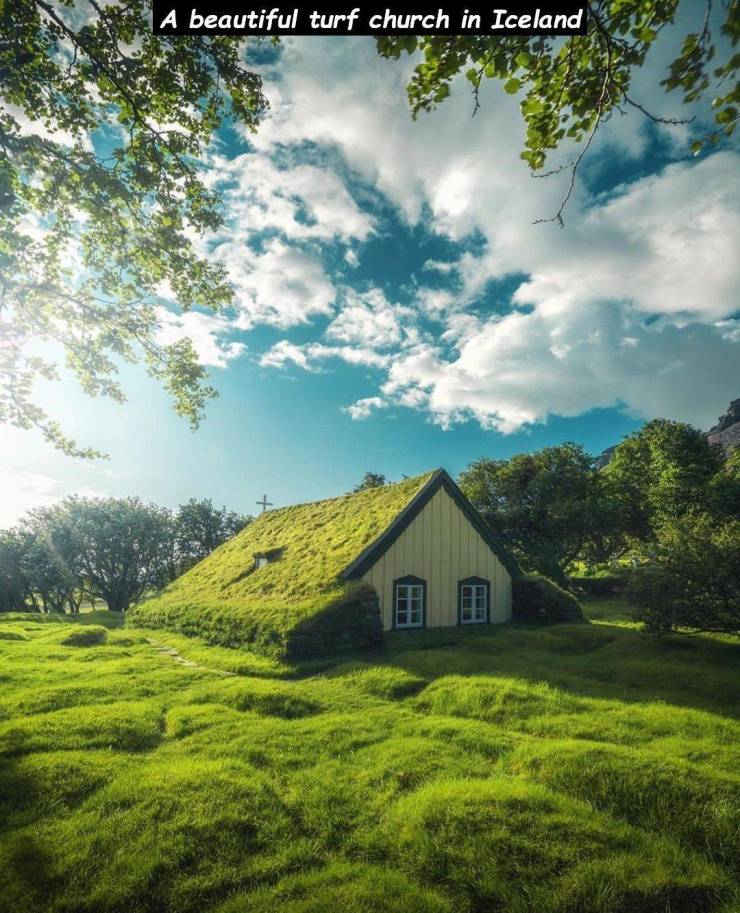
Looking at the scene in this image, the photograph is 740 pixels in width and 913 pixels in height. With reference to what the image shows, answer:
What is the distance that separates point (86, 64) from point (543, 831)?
12.7m

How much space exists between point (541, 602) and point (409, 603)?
6.96 metres

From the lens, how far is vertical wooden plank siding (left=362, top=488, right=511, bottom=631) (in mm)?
17203

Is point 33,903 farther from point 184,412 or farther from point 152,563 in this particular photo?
point 152,563

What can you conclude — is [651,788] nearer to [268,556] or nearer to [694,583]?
[694,583]

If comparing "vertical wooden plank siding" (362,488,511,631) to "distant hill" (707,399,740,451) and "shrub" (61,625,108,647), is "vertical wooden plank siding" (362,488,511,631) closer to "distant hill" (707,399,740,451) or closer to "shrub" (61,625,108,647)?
"shrub" (61,625,108,647)

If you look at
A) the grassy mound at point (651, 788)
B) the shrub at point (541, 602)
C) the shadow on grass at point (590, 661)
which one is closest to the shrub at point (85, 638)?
the shadow on grass at point (590, 661)

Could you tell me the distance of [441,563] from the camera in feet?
61.8

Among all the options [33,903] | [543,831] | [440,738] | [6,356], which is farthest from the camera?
[6,356]

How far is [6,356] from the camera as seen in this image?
1180 cm

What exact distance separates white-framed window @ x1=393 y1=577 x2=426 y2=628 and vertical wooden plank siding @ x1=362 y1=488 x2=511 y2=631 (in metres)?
0.27

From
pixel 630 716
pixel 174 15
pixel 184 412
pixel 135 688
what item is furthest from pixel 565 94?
pixel 135 688

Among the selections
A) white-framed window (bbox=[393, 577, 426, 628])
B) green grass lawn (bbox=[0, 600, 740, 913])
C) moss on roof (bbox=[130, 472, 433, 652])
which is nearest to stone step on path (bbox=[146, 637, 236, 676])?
moss on roof (bbox=[130, 472, 433, 652])

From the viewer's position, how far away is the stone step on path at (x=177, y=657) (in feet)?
43.5

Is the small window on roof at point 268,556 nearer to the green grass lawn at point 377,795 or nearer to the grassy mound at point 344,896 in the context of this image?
the green grass lawn at point 377,795
